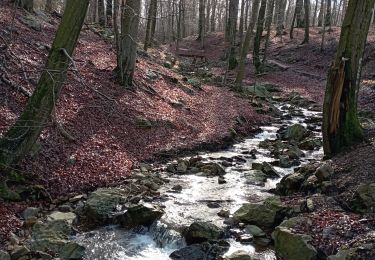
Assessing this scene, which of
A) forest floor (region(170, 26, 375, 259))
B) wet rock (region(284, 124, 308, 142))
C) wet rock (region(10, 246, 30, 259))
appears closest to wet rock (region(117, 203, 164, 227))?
wet rock (region(10, 246, 30, 259))

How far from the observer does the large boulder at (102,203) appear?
25.9 ft

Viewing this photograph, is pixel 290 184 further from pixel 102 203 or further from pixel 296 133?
pixel 296 133

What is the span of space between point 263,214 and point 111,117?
6.16m

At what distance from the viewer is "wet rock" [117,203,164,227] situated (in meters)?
7.89

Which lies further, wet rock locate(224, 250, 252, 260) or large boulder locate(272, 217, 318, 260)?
wet rock locate(224, 250, 252, 260)

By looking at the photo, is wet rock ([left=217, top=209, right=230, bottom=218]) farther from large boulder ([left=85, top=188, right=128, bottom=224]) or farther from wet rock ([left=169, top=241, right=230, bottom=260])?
large boulder ([left=85, top=188, right=128, bottom=224])

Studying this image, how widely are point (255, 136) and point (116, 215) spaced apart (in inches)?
335

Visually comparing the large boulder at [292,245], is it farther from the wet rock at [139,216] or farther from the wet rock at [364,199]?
the wet rock at [139,216]

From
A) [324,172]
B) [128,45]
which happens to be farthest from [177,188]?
[128,45]

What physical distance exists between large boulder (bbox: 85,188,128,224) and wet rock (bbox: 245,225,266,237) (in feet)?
8.84

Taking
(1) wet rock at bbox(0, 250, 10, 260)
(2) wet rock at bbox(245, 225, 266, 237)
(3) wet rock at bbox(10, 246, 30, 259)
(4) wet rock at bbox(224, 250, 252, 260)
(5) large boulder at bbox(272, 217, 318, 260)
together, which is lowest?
(2) wet rock at bbox(245, 225, 266, 237)

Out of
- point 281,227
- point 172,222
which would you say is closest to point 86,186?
point 172,222

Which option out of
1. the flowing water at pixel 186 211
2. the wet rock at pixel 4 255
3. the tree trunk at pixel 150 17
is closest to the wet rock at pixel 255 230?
the flowing water at pixel 186 211

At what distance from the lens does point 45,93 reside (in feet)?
25.6
